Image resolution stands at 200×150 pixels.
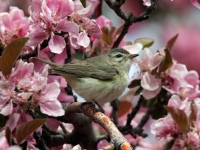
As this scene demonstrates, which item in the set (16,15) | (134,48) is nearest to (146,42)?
(134,48)

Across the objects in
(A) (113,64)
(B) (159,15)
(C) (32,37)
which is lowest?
(B) (159,15)

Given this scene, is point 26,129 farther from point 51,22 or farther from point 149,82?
point 149,82

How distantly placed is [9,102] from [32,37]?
140mm

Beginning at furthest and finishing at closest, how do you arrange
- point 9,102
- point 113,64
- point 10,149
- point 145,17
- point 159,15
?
point 159,15
point 113,64
point 145,17
point 9,102
point 10,149

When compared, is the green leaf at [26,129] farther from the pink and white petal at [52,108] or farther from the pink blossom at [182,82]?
the pink blossom at [182,82]

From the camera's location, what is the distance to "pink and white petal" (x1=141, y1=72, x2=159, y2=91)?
110 cm

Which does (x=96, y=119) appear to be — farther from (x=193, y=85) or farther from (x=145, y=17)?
(x=193, y=85)

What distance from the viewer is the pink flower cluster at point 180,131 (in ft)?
3.13

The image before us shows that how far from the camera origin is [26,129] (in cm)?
80

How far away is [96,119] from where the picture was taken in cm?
90

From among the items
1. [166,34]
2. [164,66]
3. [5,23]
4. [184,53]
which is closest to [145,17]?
[164,66]

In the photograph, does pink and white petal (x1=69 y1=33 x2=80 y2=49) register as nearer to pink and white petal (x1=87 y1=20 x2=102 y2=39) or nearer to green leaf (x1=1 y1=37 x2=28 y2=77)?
pink and white petal (x1=87 y1=20 x2=102 y2=39)

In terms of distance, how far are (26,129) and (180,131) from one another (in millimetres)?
343

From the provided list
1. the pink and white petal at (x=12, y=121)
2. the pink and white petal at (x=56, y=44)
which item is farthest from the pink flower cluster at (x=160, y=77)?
the pink and white petal at (x=12, y=121)
